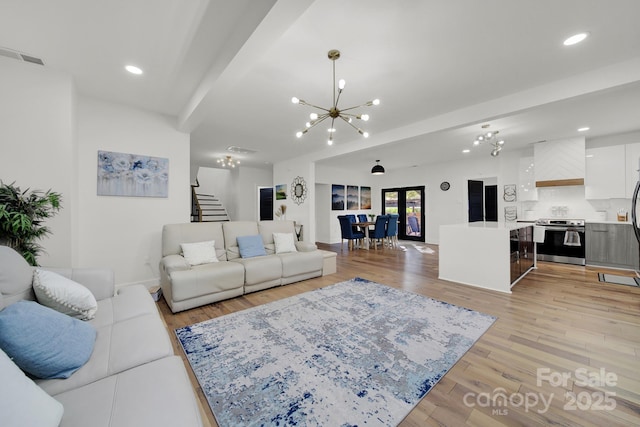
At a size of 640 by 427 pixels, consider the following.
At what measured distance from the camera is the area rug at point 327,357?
149cm

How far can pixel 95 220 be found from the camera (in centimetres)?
341

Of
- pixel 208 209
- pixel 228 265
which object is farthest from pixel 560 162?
pixel 208 209

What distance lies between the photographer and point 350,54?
2.39 meters

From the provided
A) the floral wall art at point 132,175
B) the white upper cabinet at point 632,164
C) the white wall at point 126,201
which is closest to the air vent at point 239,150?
the white wall at point 126,201

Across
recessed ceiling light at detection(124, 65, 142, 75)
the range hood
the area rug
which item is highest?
recessed ceiling light at detection(124, 65, 142, 75)

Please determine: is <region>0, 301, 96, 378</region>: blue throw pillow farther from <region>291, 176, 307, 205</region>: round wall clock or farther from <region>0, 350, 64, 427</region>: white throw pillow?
<region>291, 176, 307, 205</region>: round wall clock

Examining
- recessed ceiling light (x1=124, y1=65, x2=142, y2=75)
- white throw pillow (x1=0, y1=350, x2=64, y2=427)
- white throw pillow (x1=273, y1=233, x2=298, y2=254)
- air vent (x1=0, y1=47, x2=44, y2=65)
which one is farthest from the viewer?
white throw pillow (x1=273, y1=233, x2=298, y2=254)

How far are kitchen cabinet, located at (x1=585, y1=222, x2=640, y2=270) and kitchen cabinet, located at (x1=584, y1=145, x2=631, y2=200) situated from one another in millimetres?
644

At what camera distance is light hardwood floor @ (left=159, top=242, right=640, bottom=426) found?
4.78 ft

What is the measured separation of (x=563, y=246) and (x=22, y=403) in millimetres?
7266

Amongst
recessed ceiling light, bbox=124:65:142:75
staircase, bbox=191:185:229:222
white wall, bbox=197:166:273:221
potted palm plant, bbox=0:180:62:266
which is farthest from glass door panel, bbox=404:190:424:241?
potted palm plant, bbox=0:180:62:266

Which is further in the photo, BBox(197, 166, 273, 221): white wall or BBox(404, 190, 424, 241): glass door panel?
BBox(197, 166, 273, 221): white wall

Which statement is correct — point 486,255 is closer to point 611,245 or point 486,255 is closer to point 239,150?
point 611,245

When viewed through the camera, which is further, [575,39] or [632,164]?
[632,164]
